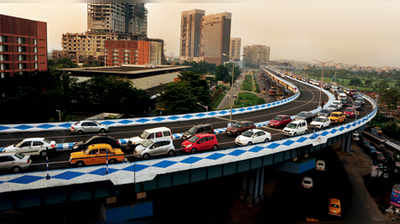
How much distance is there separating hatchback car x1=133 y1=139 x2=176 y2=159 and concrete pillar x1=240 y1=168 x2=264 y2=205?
39.8 feet

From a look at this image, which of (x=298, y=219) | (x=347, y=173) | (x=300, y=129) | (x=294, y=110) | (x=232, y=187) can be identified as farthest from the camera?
(x=294, y=110)

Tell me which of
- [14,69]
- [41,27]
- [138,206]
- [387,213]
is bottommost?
[387,213]

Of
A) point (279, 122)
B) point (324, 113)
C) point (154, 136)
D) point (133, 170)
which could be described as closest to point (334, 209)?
point (279, 122)

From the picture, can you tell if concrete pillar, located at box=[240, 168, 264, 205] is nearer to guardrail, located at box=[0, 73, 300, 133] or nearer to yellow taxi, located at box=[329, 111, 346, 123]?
guardrail, located at box=[0, 73, 300, 133]

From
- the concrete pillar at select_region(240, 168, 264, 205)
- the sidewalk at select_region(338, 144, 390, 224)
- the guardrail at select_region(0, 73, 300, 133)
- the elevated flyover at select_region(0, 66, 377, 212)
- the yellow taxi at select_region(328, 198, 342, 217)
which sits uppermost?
the guardrail at select_region(0, 73, 300, 133)

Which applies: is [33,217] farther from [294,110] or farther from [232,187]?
[294,110]

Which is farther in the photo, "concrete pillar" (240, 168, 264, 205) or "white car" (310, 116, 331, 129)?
"white car" (310, 116, 331, 129)

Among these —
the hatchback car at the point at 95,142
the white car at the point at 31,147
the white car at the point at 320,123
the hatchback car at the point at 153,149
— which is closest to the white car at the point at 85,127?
the hatchback car at the point at 95,142

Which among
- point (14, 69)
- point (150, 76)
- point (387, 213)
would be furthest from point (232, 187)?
point (14, 69)

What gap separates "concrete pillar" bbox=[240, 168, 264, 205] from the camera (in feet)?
109

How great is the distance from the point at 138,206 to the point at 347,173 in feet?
125

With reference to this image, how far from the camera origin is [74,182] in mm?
18828

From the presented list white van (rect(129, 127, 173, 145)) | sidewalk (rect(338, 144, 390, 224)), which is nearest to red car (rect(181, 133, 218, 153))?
white van (rect(129, 127, 173, 145))

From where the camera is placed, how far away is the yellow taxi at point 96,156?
21.7 m
